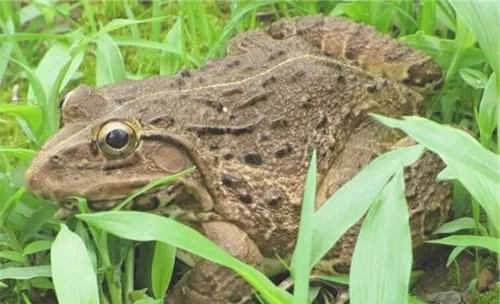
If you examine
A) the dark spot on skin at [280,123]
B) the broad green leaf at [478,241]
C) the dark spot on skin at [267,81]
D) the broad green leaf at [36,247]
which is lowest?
the broad green leaf at [36,247]

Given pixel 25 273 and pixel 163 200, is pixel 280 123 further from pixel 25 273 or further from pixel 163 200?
pixel 25 273

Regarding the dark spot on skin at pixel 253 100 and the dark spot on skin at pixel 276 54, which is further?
the dark spot on skin at pixel 276 54

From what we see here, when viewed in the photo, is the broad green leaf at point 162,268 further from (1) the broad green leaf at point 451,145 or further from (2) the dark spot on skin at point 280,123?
(1) the broad green leaf at point 451,145

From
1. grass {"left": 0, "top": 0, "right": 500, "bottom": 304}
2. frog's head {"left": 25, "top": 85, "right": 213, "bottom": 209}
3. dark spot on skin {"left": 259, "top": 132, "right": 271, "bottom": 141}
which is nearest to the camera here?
grass {"left": 0, "top": 0, "right": 500, "bottom": 304}

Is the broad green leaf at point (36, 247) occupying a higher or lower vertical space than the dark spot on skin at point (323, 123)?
lower

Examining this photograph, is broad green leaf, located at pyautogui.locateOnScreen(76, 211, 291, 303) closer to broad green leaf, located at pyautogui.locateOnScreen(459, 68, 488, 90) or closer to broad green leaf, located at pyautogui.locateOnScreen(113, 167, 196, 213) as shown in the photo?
broad green leaf, located at pyautogui.locateOnScreen(113, 167, 196, 213)

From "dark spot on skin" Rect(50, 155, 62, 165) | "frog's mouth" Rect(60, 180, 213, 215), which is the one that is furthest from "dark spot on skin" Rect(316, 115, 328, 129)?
"dark spot on skin" Rect(50, 155, 62, 165)

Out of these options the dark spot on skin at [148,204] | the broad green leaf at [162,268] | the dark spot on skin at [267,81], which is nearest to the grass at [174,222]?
the broad green leaf at [162,268]

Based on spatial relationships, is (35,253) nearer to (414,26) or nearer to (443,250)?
(443,250)
